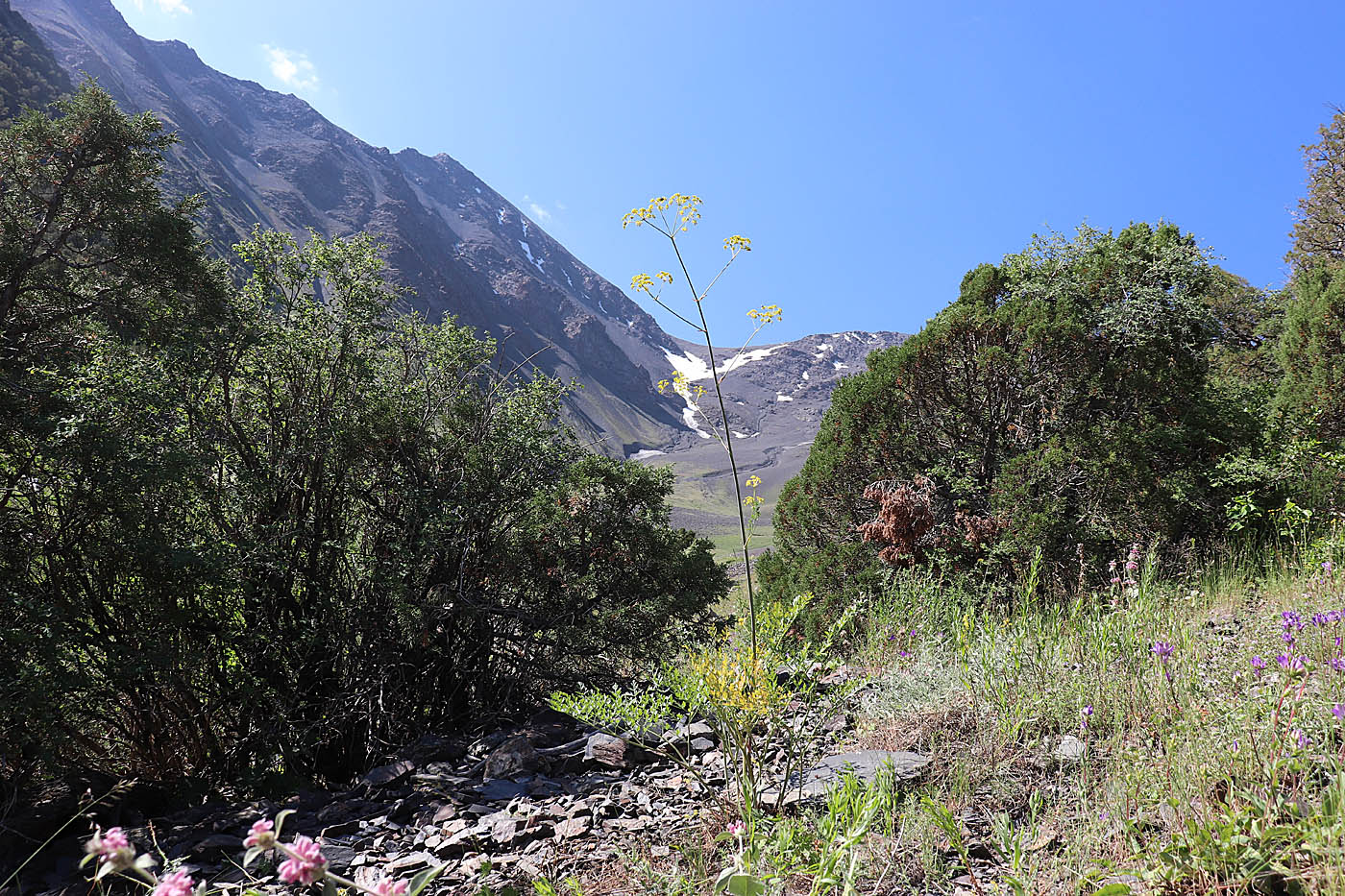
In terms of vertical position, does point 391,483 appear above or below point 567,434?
below

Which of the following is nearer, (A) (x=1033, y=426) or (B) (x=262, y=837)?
(B) (x=262, y=837)

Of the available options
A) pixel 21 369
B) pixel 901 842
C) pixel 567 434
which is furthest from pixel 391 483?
pixel 901 842

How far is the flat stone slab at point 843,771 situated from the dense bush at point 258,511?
11.1ft

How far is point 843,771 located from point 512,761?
250 cm

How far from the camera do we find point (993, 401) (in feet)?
25.6

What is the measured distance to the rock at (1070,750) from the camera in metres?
2.81

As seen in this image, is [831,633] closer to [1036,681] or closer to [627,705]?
[627,705]

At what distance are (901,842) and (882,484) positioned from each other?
Answer: 5.37 m

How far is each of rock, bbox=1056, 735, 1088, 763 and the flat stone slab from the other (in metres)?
0.57

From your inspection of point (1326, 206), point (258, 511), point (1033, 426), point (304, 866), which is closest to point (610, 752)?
point (304, 866)

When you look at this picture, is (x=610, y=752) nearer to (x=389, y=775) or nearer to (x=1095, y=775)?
(x=389, y=775)

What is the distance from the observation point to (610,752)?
13.5 ft

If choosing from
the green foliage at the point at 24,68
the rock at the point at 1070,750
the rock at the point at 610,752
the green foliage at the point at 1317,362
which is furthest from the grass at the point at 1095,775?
the green foliage at the point at 24,68

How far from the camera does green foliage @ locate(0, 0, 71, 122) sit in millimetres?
55250
